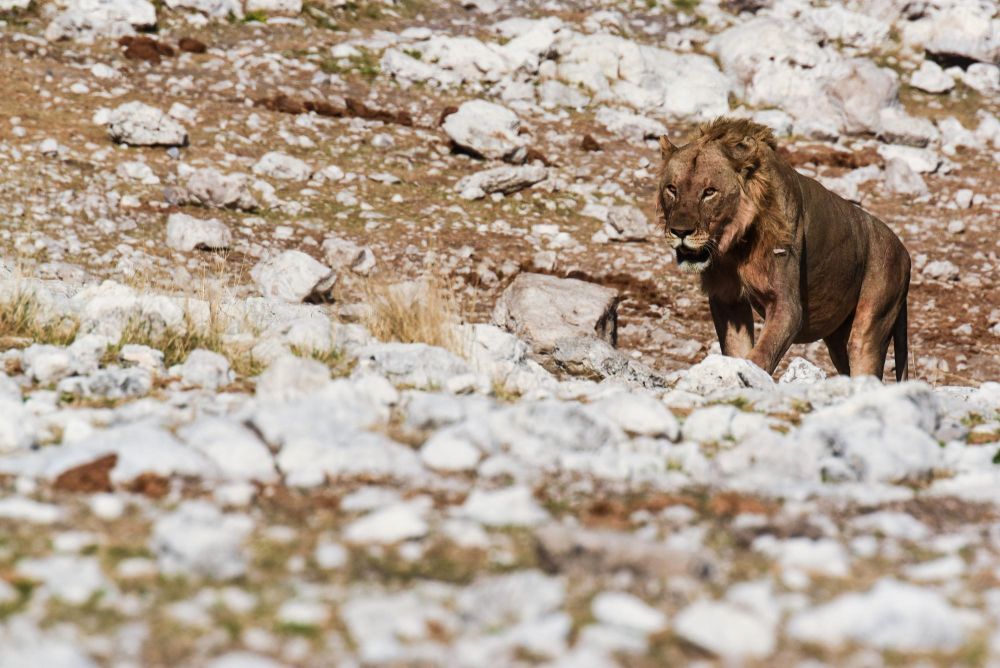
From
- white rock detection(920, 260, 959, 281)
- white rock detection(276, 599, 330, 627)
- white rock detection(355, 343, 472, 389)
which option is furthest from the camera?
white rock detection(920, 260, 959, 281)

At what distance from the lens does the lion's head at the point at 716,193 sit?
306 inches

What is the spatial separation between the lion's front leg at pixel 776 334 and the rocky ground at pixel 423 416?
756 mm

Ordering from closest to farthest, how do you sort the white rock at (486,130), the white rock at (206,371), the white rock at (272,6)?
the white rock at (206,371)
the white rock at (486,130)
the white rock at (272,6)

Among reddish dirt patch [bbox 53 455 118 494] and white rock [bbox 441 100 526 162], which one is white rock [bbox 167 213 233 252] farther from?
reddish dirt patch [bbox 53 455 118 494]

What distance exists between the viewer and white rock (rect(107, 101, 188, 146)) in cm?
1497

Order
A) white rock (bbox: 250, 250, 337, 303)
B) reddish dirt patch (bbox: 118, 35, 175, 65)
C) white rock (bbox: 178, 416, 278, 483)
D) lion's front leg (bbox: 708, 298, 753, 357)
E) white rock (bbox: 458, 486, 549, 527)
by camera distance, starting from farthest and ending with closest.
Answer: reddish dirt patch (bbox: 118, 35, 175, 65), white rock (bbox: 250, 250, 337, 303), lion's front leg (bbox: 708, 298, 753, 357), white rock (bbox: 178, 416, 278, 483), white rock (bbox: 458, 486, 549, 527)

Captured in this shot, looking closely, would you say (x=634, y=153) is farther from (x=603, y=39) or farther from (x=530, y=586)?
(x=530, y=586)

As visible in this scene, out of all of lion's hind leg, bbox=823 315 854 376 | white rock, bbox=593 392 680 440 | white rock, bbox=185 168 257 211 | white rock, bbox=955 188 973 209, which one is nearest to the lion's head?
lion's hind leg, bbox=823 315 854 376

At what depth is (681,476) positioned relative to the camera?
3.93m

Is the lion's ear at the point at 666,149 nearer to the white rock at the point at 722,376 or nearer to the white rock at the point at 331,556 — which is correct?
the white rock at the point at 722,376

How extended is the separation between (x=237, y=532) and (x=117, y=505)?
0.41 m

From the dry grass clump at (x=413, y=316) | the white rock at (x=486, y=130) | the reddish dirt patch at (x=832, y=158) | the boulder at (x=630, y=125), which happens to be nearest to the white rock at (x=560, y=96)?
the boulder at (x=630, y=125)

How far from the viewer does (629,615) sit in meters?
2.62

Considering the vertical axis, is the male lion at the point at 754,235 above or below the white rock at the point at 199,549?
below
